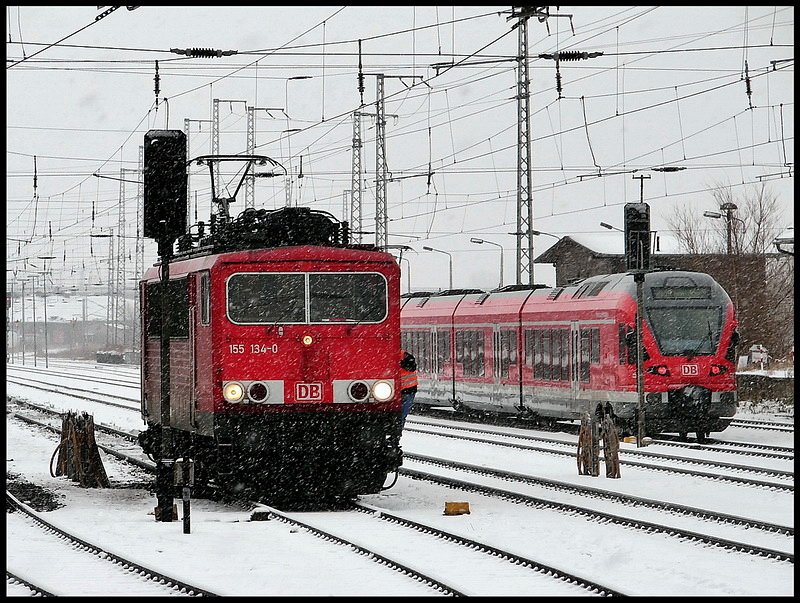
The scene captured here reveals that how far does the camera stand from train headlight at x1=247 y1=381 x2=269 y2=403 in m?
15.5

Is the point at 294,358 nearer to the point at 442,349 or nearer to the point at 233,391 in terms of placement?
the point at 233,391

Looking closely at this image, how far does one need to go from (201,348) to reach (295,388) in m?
1.40

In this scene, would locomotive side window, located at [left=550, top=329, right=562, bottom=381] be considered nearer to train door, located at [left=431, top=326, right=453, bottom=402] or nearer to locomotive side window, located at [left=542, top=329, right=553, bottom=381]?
locomotive side window, located at [left=542, top=329, right=553, bottom=381]

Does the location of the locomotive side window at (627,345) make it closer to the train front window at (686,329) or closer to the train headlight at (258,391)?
the train front window at (686,329)

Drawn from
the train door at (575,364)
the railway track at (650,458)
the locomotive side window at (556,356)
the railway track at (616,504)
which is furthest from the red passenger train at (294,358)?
the locomotive side window at (556,356)

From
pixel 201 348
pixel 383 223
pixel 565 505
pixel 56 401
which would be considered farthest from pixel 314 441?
pixel 56 401

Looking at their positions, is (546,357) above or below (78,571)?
above

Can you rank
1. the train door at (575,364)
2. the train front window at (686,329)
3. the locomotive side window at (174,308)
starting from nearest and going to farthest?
the locomotive side window at (174,308) < the train front window at (686,329) < the train door at (575,364)

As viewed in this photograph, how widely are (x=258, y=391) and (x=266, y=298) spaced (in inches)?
44.0

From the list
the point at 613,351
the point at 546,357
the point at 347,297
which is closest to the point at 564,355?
the point at 546,357

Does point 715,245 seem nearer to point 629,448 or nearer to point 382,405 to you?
point 629,448

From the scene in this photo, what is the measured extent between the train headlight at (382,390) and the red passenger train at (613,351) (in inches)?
390

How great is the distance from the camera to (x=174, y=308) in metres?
17.9

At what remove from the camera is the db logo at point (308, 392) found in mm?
15680
